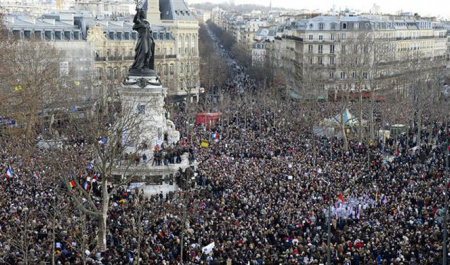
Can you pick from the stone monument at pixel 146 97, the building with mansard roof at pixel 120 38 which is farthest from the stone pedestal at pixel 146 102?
the building with mansard roof at pixel 120 38

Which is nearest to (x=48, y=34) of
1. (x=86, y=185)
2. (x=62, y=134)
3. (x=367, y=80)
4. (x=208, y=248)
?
(x=62, y=134)

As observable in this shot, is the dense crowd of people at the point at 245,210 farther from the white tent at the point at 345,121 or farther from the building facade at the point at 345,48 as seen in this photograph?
the building facade at the point at 345,48

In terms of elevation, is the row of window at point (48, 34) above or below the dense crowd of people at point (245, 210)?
above

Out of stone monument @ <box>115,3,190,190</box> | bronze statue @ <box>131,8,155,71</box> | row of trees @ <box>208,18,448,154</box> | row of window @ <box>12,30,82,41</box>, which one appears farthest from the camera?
row of window @ <box>12,30,82,41</box>

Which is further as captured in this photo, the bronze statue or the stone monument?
the bronze statue

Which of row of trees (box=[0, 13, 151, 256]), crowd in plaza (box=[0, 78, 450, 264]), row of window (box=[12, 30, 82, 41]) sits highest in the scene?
row of window (box=[12, 30, 82, 41])

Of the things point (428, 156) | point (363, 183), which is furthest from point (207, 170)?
point (428, 156)

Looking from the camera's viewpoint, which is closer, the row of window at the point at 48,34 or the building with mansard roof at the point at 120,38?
the row of window at the point at 48,34

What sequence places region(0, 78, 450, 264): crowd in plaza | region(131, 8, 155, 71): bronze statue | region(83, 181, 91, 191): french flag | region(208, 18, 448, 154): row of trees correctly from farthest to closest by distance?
region(208, 18, 448, 154): row of trees → region(131, 8, 155, 71): bronze statue → region(83, 181, 91, 191): french flag → region(0, 78, 450, 264): crowd in plaza

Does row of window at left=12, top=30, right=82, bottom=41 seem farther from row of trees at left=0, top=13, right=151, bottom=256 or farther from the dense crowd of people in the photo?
the dense crowd of people

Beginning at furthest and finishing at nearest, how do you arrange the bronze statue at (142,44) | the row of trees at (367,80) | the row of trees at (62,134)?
1. the row of trees at (367,80)
2. the bronze statue at (142,44)
3. the row of trees at (62,134)

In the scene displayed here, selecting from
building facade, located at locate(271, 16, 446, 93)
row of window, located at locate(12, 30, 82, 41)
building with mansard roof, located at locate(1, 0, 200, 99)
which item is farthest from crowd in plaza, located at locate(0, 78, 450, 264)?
building facade, located at locate(271, 16, 446, 93)

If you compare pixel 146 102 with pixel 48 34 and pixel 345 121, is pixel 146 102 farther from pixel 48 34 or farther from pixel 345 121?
pixel 48 34

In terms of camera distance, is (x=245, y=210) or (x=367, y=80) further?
(x=367, y=80)
